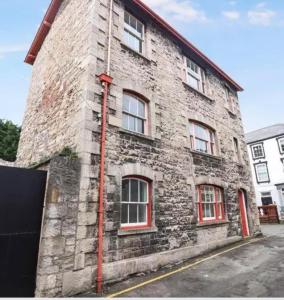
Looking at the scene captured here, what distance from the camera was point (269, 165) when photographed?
28047 millimetres

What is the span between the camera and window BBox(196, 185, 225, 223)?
377 inches

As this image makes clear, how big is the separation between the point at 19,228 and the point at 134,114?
498 cm

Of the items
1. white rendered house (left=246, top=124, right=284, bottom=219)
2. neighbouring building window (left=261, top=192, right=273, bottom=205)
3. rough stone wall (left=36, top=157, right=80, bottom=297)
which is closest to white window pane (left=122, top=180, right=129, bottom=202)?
rough stone wall (left=36, top=157, right=80, bottom=297)

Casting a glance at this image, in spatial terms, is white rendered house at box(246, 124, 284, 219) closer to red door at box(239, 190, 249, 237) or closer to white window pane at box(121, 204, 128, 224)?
red door at box(239, 190, 249, 237)

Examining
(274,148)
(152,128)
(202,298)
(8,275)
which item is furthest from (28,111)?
(274,148)

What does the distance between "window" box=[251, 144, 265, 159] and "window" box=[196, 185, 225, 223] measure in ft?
70.6

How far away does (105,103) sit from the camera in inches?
270

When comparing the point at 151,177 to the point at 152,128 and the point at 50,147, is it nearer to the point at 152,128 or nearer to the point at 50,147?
the point at 152,128

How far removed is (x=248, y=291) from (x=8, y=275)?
5286mm

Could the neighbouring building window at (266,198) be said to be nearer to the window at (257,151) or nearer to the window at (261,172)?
the window at (261,172)

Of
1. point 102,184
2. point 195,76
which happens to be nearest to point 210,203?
point 102,184

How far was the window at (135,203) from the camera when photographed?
684 centimetres

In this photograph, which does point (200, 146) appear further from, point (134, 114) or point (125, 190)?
point (125, 190)

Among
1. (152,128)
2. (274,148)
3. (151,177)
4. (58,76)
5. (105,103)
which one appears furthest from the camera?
(274,148)
